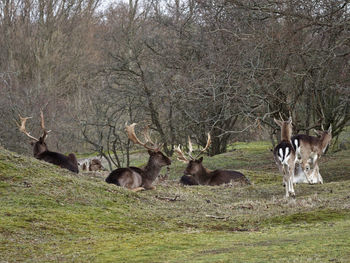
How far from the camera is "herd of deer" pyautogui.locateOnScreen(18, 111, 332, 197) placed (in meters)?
15.6

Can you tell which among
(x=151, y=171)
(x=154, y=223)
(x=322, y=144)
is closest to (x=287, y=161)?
(x=151, y=171)

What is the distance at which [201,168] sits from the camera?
2000 centimetres

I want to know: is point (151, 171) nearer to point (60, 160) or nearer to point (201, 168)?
point (60, 160)

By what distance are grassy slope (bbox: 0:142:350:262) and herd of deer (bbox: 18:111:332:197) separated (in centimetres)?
65

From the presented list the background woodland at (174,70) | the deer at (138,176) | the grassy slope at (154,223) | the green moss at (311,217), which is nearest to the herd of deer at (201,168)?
the deer at (138,176)

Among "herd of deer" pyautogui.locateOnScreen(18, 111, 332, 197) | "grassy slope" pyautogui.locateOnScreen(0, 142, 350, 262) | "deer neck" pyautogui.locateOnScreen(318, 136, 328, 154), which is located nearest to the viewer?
"grassy slope" pyautogui.locateOnScreen(0, 142, 350, 262)

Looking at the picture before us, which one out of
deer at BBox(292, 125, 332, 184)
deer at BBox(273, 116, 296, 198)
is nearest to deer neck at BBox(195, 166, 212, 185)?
deer at BBox(292, 125, 332, 184)

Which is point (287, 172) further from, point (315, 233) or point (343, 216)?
point (315, 233)

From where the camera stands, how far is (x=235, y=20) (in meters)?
20.7

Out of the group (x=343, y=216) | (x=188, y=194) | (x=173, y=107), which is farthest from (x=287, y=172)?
(x=173, y=107)

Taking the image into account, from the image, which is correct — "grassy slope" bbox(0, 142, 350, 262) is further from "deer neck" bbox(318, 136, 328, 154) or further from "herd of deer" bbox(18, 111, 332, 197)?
"deer neck" bbox(318, 136, 328, 154)

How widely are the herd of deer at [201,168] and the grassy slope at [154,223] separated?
0.65 meters

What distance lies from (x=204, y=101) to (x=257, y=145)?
1433 cm

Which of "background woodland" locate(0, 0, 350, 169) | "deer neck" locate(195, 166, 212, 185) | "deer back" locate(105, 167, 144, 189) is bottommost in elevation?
"deer neck" locate(195, 166, 212, 185)
